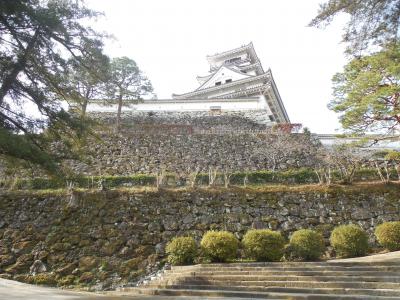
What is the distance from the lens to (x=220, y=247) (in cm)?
984

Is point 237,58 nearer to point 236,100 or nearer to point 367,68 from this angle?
point 236,100

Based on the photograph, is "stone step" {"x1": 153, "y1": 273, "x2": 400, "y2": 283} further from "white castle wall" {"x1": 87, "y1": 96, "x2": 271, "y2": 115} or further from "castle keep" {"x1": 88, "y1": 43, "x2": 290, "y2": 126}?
"white castle wall" {"x1": 87, "y1": 96, "x2": 271, "y2": 115}

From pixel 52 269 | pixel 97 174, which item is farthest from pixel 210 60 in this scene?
pixel 52 269

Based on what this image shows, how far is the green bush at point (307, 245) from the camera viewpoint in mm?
9648

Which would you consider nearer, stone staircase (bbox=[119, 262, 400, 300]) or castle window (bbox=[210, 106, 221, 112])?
stone staircase (bbox=[119, 262, 400, 300])

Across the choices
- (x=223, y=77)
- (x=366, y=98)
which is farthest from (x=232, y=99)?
(x=366, y=98)

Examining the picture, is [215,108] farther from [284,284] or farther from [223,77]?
[284,284]

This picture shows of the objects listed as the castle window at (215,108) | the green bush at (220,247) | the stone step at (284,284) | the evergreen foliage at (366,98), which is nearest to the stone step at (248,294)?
the stone step at (284,284)

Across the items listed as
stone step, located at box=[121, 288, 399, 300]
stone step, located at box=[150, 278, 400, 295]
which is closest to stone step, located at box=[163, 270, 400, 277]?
stone step, located at box=[150, 278, 400, 295]

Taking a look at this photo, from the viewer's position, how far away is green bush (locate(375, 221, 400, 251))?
32.7 ft

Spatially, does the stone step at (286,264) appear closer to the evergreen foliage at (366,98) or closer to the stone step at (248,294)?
the stone step at (248,294)

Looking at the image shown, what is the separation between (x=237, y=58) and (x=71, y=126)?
106 ft

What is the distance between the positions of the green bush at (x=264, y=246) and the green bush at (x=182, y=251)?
157 cm

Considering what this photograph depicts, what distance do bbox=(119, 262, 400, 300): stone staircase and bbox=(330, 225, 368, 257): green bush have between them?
1.80 m
